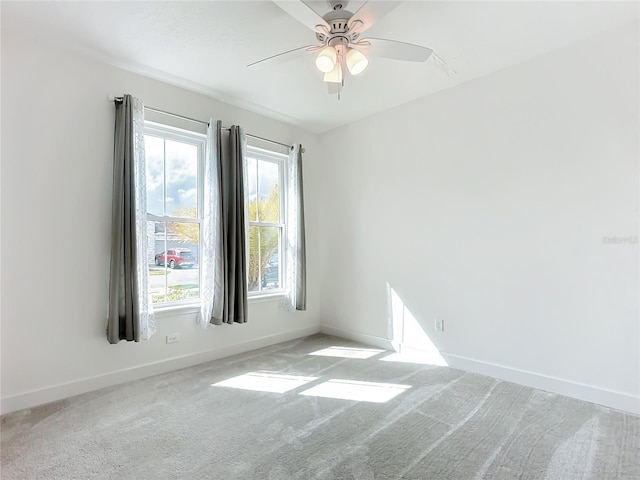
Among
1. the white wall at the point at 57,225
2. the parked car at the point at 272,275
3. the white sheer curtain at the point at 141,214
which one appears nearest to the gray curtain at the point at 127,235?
the white sheer curtain at the point at 141,214

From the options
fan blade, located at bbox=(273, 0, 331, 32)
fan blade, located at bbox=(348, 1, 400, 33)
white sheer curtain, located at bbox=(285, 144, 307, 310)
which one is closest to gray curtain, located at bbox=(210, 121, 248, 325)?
white sheer curtain, located at bbox=(285, 144, 307, 310)

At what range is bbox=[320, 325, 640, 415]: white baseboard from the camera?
7.99ft

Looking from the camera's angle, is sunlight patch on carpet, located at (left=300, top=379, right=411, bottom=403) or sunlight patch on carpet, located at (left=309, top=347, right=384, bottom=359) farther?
sunlight patch on carpet, located at (left=309, top=347, right=384, bottom=359)

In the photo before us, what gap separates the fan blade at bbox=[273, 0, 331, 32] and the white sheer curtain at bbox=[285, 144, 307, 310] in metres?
2.34

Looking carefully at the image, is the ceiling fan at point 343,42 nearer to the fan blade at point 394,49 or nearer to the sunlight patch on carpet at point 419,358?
the fan blade at point 394,49

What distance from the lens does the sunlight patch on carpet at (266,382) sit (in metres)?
2.85

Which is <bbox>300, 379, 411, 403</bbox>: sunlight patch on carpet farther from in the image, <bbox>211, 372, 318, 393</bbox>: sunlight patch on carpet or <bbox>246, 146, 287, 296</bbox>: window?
<bbox>246, 146, 287, 296</bbox>: window

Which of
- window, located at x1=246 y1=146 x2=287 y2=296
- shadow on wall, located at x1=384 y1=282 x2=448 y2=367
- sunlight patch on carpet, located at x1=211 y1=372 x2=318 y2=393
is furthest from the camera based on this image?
window, located at x1=246 y1=146 x2=287 y2=296

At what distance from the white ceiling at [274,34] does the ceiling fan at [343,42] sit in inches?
8.8

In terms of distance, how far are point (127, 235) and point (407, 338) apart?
3.00 meters

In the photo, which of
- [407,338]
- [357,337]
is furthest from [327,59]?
[357,337]

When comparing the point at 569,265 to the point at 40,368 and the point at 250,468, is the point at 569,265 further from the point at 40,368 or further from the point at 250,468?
the point at 40,368

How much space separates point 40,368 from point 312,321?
2938mm

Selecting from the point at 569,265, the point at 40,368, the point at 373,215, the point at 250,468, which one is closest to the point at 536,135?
the point at 569,265
